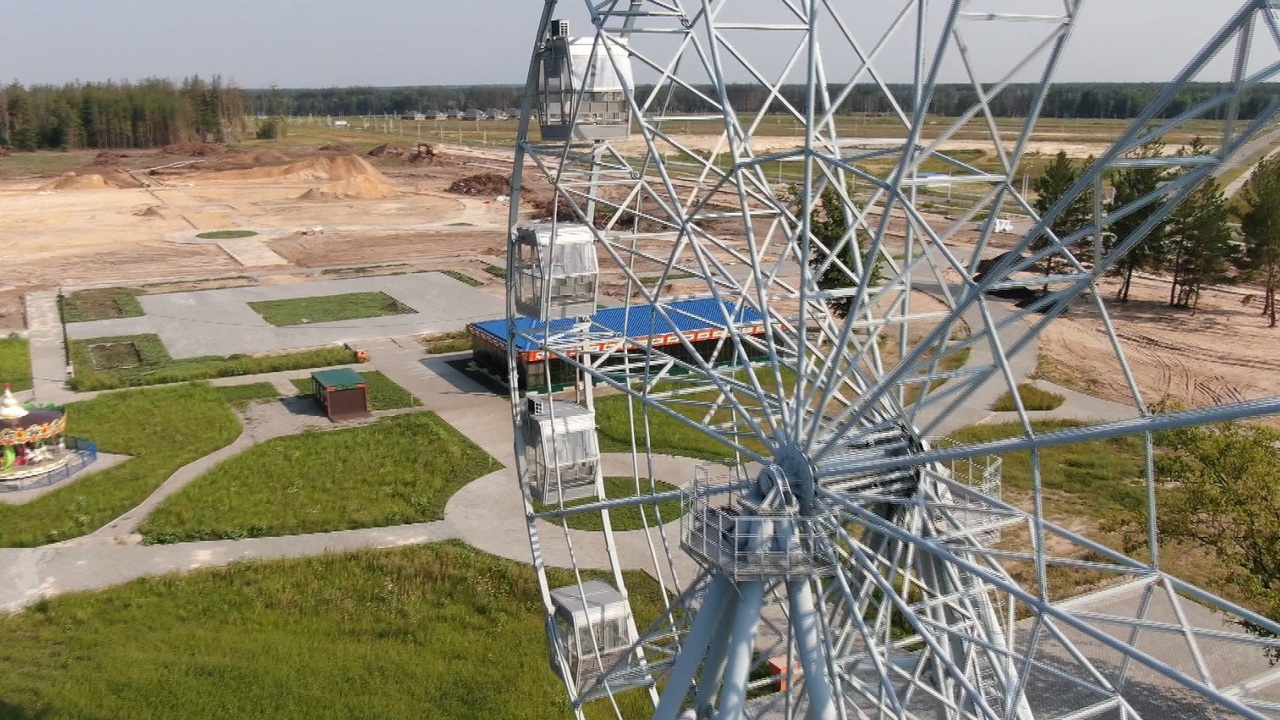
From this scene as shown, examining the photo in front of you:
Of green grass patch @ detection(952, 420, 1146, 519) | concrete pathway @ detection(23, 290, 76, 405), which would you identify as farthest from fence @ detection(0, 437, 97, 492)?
green grass patch @ detection(952, 420, 1146, 519)

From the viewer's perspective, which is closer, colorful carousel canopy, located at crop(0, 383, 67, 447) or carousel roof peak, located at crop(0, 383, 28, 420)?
colorful carousel canopy, located at crop(0, 383, 67, 447)

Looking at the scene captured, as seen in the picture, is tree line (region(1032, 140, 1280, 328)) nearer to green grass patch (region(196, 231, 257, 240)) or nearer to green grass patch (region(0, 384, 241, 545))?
green grass patch (region(0, 384, 241, 545))

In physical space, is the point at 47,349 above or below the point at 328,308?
below

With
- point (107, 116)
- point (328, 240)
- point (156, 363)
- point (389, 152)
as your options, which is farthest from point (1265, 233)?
point (107, 116)

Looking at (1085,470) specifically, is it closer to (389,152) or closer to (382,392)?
(382,392)

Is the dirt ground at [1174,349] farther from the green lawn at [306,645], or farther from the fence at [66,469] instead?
the fence at [66,469]

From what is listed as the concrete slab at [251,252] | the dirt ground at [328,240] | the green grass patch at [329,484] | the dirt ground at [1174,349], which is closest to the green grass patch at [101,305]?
the dirt ground at [328,240]

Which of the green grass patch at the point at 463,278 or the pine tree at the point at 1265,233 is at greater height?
the pine tree at the point at 1265,233
